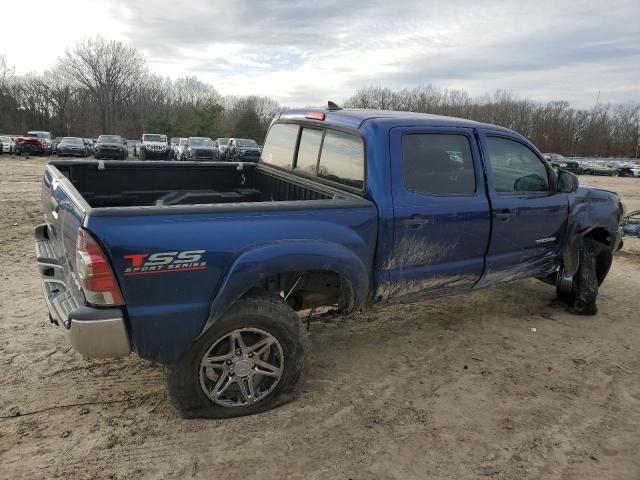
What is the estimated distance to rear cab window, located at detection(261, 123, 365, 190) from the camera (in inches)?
145

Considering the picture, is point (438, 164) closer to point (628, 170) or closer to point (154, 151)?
point (154, 151)

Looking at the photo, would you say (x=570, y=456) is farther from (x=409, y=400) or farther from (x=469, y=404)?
(x=409, y=400)

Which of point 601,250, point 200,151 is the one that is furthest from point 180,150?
point 601,250

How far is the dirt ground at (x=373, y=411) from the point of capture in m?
2.71

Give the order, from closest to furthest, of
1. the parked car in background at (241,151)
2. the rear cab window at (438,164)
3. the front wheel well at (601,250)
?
the rear cab window at (438,164)
the front wheel well at (601,250)
the parked car in background at (241,151)

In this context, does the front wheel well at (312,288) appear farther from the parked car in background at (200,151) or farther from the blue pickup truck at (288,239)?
the parked car in background at (200,151)

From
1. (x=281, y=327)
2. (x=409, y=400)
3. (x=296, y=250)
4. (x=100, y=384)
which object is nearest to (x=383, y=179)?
(x=296, y=250)

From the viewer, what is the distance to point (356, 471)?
8.75 ft

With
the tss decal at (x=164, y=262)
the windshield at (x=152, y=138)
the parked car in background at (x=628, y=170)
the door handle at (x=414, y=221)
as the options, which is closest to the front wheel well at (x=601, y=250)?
the door handle at (x=414, y=221)

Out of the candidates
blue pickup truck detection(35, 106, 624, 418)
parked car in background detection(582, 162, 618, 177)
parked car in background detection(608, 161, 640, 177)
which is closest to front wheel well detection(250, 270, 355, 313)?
blue pickup truck detection(35, 106, 624, 418)

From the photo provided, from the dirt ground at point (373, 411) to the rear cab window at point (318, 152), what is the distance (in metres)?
1.50

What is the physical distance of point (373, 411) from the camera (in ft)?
10.7

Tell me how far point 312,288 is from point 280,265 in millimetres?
618

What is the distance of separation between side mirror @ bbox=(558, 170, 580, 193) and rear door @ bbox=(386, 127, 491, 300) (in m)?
1.13
